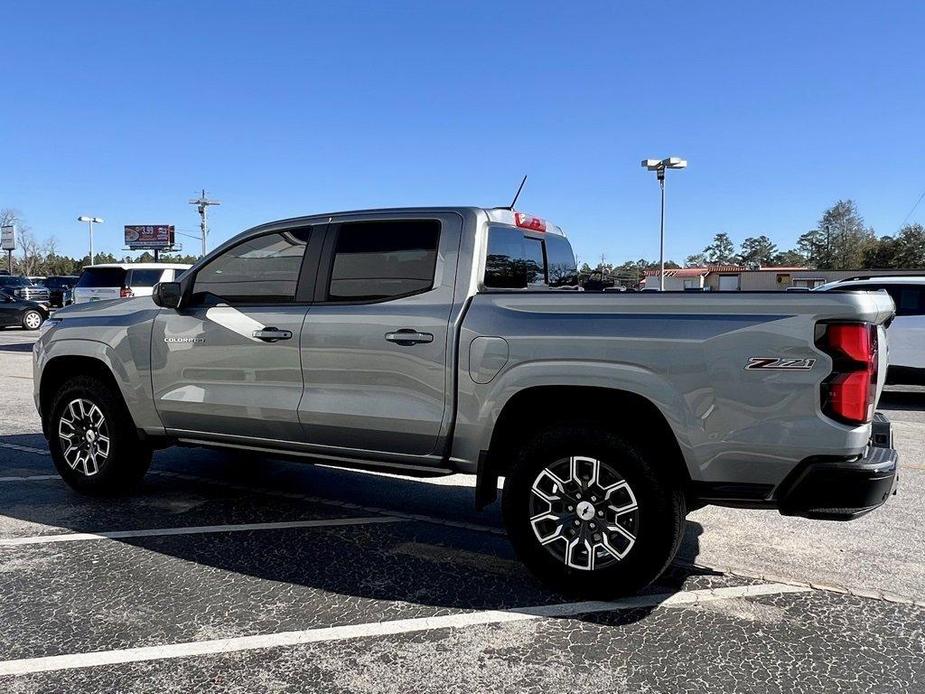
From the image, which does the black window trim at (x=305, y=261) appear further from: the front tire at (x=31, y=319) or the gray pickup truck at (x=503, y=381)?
the front tire at (x=31, y=319)

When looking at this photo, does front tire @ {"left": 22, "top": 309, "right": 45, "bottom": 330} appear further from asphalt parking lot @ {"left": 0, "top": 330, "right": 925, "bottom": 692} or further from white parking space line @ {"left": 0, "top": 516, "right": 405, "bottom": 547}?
white parking space line @ {"left": 0, "top": 516, "right": 405, "bottom": 547}

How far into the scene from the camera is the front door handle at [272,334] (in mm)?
4430

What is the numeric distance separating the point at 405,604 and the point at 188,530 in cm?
180

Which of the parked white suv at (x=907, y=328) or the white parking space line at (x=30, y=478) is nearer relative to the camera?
the white parking space line at (x=30, y=478)

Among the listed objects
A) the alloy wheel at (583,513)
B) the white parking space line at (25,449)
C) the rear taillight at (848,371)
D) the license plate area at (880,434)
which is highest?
the rear taillight at (848,371)

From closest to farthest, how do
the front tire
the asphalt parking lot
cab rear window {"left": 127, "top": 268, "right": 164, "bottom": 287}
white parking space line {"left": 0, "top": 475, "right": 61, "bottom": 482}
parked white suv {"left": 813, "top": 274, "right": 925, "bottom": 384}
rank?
the asphalt parking lot → white parking space line {"left": 0, "top": 475, "right": 61, "bottom": 482} → parked white suv {"left": 813, "top": 274, "right": 925, "bottom": 384} → cab rear window {"left": 127, "top": 268, "right": 164, "bottom": 287} → the front tire

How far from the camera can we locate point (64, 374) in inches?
217

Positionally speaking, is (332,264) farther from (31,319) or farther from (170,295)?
(31,319)

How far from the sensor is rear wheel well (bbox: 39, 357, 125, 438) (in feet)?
17.3

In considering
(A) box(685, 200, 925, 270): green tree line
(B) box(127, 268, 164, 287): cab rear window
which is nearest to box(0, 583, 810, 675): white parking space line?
(B) box(127, 268, 164, 287): cab rear window

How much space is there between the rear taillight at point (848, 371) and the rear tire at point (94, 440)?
4391mm

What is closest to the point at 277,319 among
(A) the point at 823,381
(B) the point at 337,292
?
(B) the point at 337,292

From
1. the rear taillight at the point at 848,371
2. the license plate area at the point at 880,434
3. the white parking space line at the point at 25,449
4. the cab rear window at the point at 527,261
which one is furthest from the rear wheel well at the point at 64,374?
the license plate area at the point at 880,434

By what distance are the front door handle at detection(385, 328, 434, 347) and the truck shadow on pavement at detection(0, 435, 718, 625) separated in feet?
4.00
